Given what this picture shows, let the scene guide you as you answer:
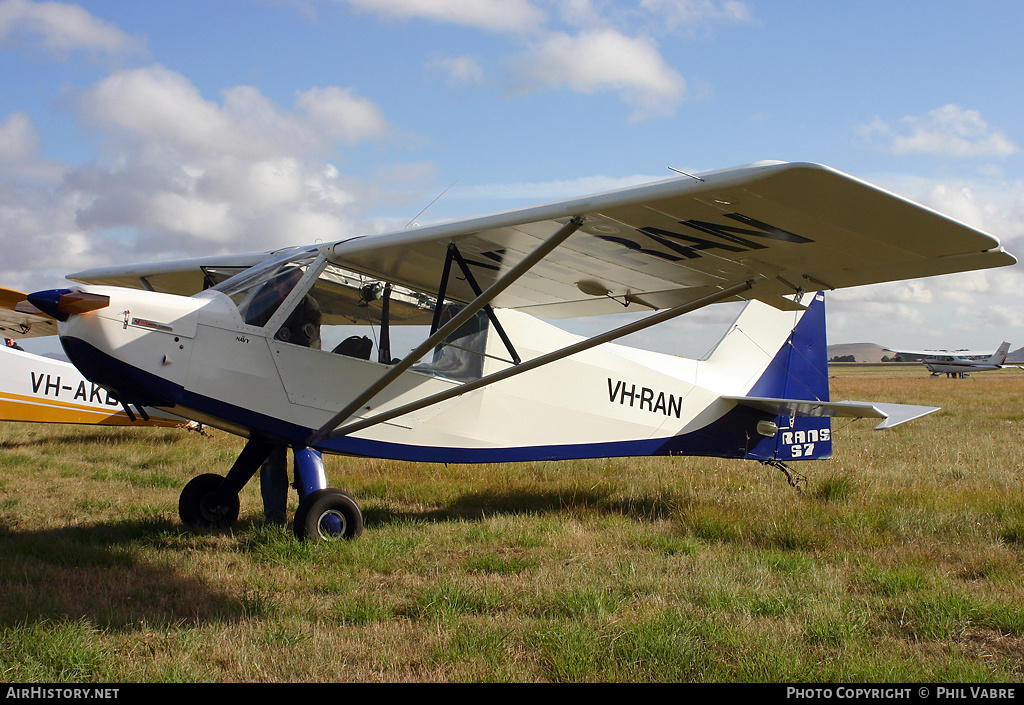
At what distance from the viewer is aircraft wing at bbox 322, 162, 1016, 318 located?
3488 mm

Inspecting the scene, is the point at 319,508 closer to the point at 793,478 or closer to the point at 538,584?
the point at 538,584

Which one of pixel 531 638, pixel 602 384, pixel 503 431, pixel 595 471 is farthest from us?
pixel 595 471

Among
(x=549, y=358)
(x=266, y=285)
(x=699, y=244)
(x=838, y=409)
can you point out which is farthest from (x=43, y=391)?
(x=838, y=409)

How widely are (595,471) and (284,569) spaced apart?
504 centimetres

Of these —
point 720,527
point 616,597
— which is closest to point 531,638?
point 616,597

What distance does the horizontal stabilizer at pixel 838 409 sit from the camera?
21.5 feet

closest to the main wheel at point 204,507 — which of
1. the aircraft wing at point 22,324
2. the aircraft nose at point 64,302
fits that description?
the aircraft nose at point 64,302

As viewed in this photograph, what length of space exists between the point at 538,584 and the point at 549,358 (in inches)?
69.2

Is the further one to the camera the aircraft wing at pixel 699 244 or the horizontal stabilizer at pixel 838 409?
the horizontal stabilizer at pixel 838 409

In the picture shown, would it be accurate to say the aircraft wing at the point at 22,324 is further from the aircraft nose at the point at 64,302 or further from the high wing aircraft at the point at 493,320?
the high wing aircraft at the point at 493,320

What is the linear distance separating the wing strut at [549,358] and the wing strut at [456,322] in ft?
0.51

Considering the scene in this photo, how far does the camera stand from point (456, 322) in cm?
474
